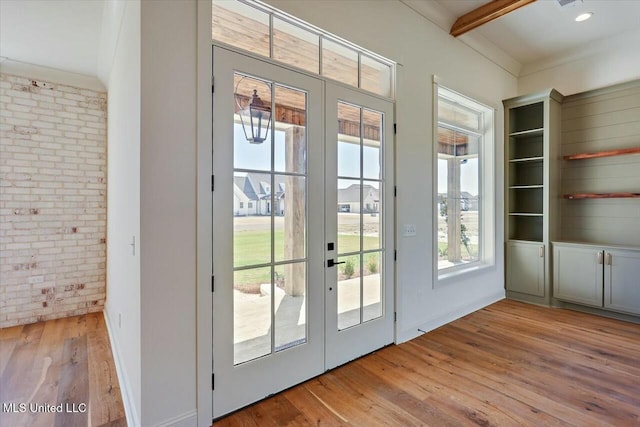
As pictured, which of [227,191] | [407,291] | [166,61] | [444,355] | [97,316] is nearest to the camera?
[166,61]

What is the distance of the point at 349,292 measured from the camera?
8.70 ft

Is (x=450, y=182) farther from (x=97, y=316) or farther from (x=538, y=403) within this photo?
(x=97, y=316)

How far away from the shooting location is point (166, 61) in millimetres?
1719

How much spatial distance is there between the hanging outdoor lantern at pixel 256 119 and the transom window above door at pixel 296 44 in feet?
1.11

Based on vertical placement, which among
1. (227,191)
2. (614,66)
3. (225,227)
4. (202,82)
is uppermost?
(614,66)

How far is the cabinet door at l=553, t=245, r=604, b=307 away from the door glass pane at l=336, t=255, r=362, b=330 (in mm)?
3096

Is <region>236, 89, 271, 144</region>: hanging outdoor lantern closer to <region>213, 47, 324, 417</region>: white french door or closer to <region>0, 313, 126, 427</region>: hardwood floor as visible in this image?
<region>213, 47, 324, 417</region>: white french door

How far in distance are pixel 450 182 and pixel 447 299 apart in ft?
4.72

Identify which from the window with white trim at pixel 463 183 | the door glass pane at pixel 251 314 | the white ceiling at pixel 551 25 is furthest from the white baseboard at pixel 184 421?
the white ceiling at pixel 551 25

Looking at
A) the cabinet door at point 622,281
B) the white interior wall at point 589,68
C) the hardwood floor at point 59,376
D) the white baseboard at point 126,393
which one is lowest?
the hardwood floor at point 59,376

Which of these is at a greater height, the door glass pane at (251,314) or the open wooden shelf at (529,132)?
the open wooden shelf at (529,132)

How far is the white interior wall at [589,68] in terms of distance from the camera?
3.87m

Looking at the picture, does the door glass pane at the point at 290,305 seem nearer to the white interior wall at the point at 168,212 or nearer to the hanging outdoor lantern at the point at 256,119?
the white interior wall at the point at 168,212

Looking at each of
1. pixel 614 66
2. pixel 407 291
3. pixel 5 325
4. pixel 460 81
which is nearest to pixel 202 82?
pixel 407 291
